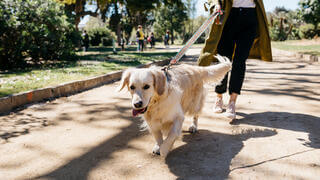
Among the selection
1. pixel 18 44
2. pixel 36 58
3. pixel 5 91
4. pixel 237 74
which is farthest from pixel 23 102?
pixel 36 58

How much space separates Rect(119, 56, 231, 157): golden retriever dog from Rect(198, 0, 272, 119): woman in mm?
872

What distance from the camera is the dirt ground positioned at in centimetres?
238

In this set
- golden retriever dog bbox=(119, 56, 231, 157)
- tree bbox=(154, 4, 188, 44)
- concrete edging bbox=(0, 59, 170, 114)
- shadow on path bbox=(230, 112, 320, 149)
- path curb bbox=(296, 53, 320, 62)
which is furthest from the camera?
tree bbox=(154, 4, 188, 44)

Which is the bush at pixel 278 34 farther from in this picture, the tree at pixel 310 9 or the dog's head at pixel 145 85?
the dog's head at pixel 145 85

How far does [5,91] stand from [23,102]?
0.48 meters

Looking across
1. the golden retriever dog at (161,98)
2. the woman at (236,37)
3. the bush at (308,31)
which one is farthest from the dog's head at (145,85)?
the bush at (308,31)

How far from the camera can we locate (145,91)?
101 inches

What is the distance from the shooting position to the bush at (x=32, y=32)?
8422 millimetres

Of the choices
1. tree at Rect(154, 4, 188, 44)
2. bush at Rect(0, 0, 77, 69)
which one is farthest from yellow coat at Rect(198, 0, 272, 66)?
tree at Rect(154, 4, 188, 44)

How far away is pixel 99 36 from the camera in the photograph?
1487 inches

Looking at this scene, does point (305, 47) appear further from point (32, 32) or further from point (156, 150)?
point (156, 150)

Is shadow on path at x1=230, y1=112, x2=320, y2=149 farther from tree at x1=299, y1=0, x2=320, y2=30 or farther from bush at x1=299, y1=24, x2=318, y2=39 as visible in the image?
bush at x1=299, y1=24, x2=318, y2=39

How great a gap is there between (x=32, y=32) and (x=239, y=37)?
7.92m

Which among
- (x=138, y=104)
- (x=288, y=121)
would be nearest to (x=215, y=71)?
(x=288, y=121)
